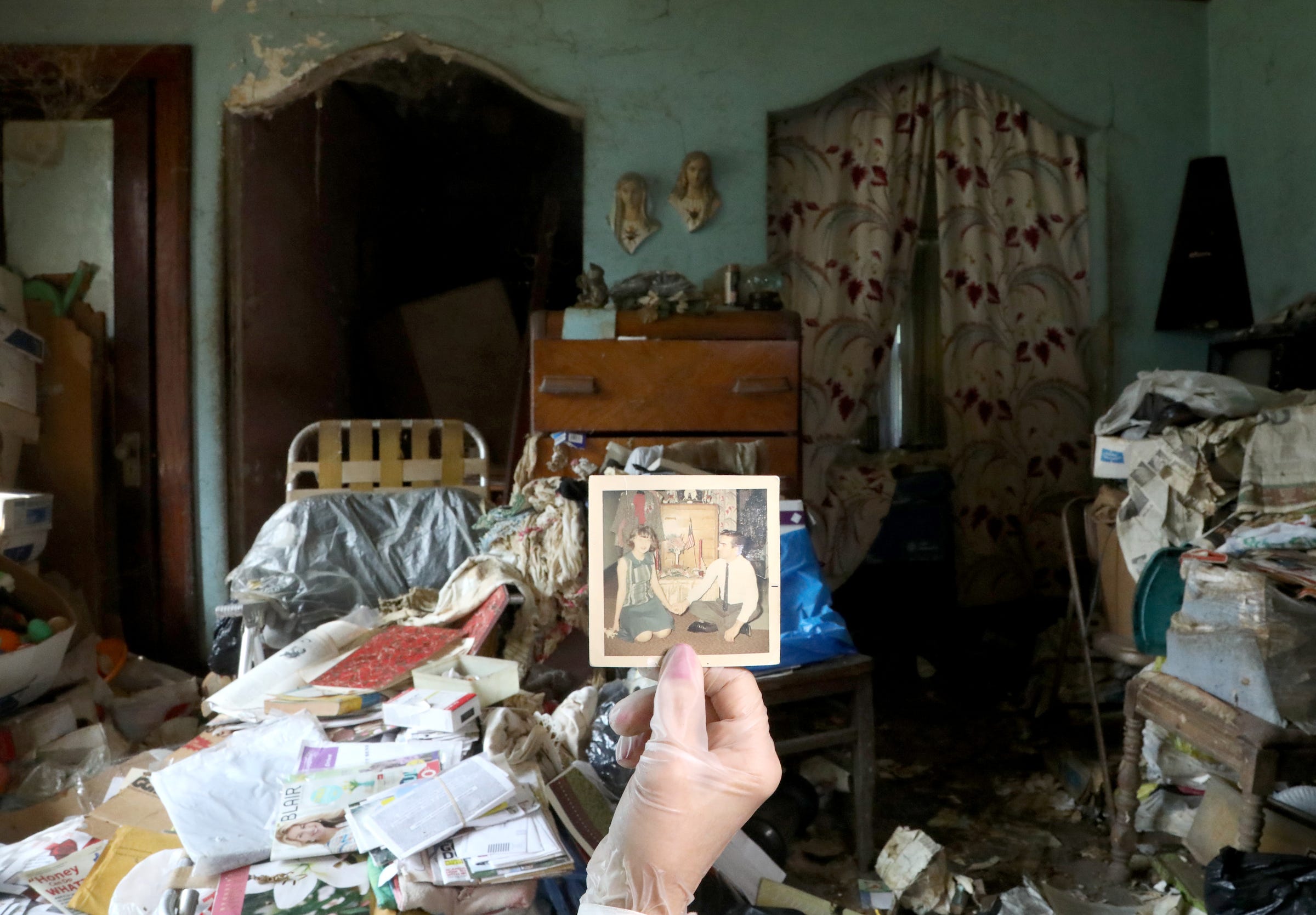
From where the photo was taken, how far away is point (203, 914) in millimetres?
1138

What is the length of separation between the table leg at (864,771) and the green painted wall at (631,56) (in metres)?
1.73

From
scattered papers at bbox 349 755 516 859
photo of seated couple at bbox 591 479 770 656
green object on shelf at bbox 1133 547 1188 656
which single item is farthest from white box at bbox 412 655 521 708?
green object on shelf at bbox 1133 547 1188 656

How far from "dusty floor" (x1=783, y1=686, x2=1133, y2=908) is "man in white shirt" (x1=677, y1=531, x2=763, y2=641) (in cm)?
148

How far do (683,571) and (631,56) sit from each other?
2.82 metres

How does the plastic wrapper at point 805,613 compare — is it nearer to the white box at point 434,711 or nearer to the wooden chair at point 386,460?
the white box at point 434,711

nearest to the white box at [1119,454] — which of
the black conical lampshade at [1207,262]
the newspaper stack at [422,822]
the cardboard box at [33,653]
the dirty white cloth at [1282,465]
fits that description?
the dirty white cloth at [1282,465]

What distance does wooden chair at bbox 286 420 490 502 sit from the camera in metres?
2.80

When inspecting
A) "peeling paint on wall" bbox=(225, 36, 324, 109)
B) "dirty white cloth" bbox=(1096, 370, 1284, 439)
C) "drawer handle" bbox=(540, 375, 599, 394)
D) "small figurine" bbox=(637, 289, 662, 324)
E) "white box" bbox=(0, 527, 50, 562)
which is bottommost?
"white box" bbox=(0, 527, 50, 562)

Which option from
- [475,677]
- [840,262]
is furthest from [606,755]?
[840,262]

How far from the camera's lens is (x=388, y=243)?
4.77 metres

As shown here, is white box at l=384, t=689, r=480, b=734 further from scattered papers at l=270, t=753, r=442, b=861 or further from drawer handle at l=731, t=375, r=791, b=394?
drawer handle at l=731, t=375, r=791, b=394

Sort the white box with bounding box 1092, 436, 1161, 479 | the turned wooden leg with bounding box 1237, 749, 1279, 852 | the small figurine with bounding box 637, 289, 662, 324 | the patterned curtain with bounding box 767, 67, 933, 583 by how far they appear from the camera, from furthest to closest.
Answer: the patterned curtain with bounding box 767, 67, 933, 583, the small figurine with bounding box 637, 289, 662, 324, the white box with bounding box 1092, 436, 1161, 479, the turned wooden leg with bounding box 1237, 749, 1279, 852

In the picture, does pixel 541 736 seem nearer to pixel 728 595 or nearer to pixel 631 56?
pixel 728 595

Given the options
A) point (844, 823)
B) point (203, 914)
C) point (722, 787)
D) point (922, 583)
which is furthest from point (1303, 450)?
point (203, 914)
